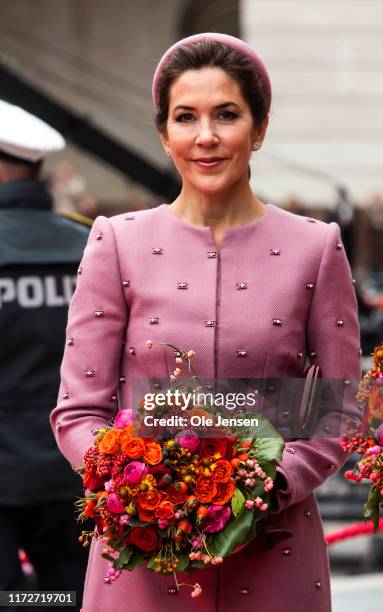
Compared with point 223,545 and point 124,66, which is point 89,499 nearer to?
point 223,545

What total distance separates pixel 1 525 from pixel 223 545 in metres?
1.90

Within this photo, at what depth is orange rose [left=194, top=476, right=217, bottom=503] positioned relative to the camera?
2.86 meters

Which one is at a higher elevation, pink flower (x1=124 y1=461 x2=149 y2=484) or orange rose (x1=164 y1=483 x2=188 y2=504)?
pink flower (x1=124 y1=461 x2=149 y2=484)

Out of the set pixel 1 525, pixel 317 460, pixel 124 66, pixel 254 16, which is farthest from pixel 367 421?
pixel 124 66

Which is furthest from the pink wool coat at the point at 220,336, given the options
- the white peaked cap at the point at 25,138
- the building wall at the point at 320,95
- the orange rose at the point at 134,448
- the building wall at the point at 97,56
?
the building wall at the point at 97,56

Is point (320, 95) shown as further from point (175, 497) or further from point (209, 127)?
point (175, 497)

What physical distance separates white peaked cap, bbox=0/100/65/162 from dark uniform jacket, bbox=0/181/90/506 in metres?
0.33

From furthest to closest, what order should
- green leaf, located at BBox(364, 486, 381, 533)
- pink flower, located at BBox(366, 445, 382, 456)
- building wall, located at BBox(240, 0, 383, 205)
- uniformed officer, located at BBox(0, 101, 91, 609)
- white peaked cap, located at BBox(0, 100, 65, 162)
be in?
building wall, located at BBox(240, 0, 383, 205) → white peaked cap, located at BBox(0, 100, 65, 162) → uniformed officer, located at BBox(0, 101, 91, 609) → green leaf, located at BBox(364, 486, 381, 533) → pink flower, located at BBox(366, 445, 382, 456)

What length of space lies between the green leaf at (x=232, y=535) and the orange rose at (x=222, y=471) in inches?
3.1

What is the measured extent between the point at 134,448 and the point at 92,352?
0.43 metres

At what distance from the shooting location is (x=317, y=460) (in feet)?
10.4

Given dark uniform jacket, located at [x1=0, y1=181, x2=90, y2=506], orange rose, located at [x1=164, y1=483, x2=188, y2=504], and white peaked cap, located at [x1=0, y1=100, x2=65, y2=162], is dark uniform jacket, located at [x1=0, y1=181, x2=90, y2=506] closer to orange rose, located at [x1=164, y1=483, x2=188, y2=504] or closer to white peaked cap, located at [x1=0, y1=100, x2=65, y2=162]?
white peaked cap, located at [x1=0, y1=100, x2=65, y2=162]

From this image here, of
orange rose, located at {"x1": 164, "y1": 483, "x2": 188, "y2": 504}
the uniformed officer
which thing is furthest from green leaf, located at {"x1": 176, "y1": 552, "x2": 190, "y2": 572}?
the uniformed officer

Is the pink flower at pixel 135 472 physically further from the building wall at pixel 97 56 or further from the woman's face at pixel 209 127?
the building wall at pixel 97 56
